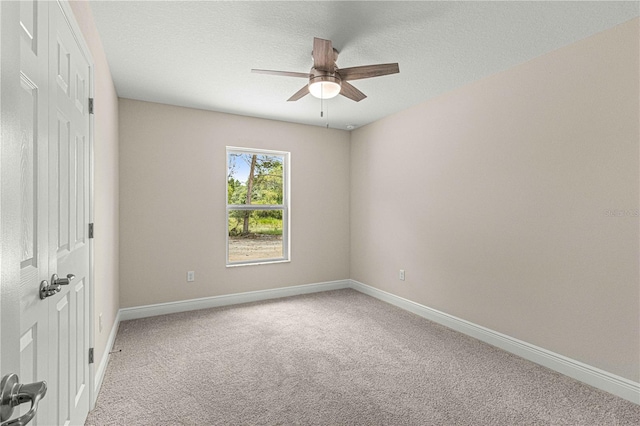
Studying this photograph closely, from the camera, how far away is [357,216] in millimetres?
4926

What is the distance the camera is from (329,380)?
2.38 meters

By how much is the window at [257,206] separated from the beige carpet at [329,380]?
1.20m

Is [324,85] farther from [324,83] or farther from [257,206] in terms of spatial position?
[257,206]

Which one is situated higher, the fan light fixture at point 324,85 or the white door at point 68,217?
the fan light fixture at point 324,85

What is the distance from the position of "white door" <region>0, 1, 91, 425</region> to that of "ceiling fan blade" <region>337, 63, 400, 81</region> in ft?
5.34

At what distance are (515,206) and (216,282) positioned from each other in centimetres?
341

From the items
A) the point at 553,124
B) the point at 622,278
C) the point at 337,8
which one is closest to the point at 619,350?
the point at 622,278

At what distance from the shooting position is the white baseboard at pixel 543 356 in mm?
2172

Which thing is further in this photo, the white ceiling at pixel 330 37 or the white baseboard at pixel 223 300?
the white baseboard at pixel 223 300

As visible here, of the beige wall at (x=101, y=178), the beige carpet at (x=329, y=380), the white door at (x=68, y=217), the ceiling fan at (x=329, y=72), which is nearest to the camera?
the white door at (x=68, y=217)

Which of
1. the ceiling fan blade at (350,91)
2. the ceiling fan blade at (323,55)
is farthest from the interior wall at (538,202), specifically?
the ceiling fan blade at (323,55)

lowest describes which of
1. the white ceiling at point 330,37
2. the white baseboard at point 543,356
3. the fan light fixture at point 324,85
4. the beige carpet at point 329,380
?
the beige carpet at point 329,380

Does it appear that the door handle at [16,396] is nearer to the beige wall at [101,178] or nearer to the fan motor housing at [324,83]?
the beige wall at [101,178]

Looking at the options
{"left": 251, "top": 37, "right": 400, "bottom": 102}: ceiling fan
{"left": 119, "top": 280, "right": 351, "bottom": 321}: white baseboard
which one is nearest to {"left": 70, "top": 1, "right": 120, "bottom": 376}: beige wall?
{"left": 119, "top": 280, "right": 351, "bottom": 321}: white baseboard
